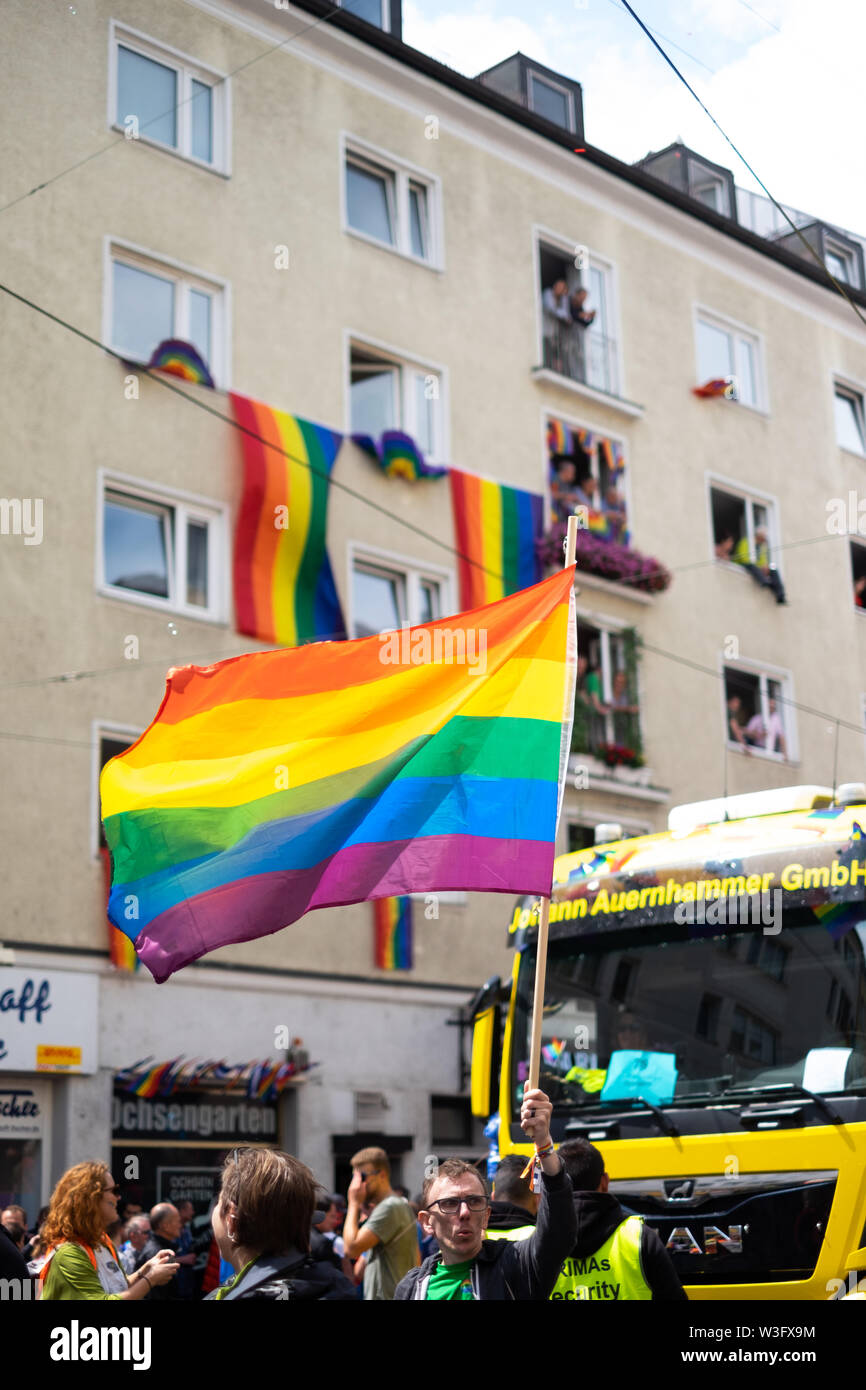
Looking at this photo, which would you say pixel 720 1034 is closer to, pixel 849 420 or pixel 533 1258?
pixel 533 1258

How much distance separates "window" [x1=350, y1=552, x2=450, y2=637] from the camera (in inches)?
864

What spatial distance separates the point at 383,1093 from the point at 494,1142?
10.1 metres

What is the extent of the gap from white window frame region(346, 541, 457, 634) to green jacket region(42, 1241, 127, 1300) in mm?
15333

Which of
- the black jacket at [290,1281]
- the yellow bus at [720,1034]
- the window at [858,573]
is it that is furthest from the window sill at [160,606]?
the black jacket at [290,1281]

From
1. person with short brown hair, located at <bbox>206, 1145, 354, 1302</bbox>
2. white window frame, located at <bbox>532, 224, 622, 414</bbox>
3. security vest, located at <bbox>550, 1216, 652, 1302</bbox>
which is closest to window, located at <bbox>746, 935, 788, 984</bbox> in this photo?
security vest, located at <bbox>550, 1216, 652, 1302</bbox>

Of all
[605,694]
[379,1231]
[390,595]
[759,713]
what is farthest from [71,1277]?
[759,713]

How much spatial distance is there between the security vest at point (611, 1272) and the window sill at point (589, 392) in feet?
65.0

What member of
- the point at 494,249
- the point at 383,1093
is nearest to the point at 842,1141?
the point at 383,1093

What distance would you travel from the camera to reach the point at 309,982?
780 inches

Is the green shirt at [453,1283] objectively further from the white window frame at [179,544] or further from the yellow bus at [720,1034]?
the white window frame at [179,544]

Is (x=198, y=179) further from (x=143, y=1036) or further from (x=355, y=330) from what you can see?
(x=143, y=1036)

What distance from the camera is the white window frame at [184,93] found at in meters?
20.5
